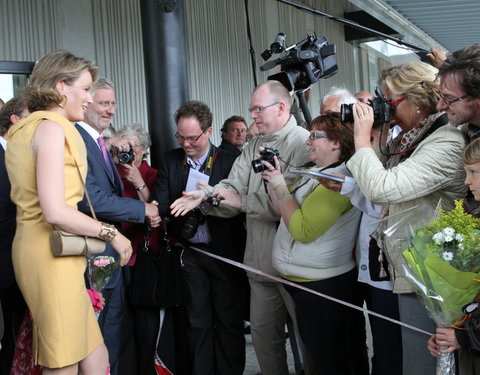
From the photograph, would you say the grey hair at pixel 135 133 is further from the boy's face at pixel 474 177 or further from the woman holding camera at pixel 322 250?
the boy's face at pixel 474 177

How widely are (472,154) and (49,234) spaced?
166cm

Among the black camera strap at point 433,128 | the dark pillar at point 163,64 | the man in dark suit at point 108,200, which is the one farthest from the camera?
the dark pillar at point 163,64

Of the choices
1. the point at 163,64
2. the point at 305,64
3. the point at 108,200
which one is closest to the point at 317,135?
the point at 305,64

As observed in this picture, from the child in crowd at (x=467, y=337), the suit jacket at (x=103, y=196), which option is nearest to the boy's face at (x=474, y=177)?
Answer: the child in crowd at (x=467, y=337)

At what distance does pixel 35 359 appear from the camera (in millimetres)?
2711

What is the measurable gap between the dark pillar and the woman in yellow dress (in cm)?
198

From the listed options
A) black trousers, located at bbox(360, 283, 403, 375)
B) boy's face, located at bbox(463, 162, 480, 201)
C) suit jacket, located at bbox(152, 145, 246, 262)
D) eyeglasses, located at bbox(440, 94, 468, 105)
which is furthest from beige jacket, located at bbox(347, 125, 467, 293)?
suit jacket, located at bbox(152, 145, 246, 262)

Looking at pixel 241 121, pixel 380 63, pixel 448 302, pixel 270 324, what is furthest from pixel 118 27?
pixel 380 63

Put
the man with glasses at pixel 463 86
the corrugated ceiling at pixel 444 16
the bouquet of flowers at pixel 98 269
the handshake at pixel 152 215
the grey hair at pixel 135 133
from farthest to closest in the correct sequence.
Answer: the corrugated ceiling at pixel 444 16
the grey hair at pixel 135 133
the handshake at pixel 152 215
the bouquet of flowers at pixel 98 269
the man with glasses at pixel 463 86

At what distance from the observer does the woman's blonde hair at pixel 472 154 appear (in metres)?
2.32

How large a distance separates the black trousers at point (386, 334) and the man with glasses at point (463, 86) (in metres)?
0.91

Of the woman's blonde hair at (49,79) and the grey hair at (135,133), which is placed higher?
the woman's blonde hair at (49,79)

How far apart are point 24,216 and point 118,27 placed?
584cm

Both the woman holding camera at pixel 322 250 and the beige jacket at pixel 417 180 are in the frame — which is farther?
the woman holding camera at pixel 322 250
